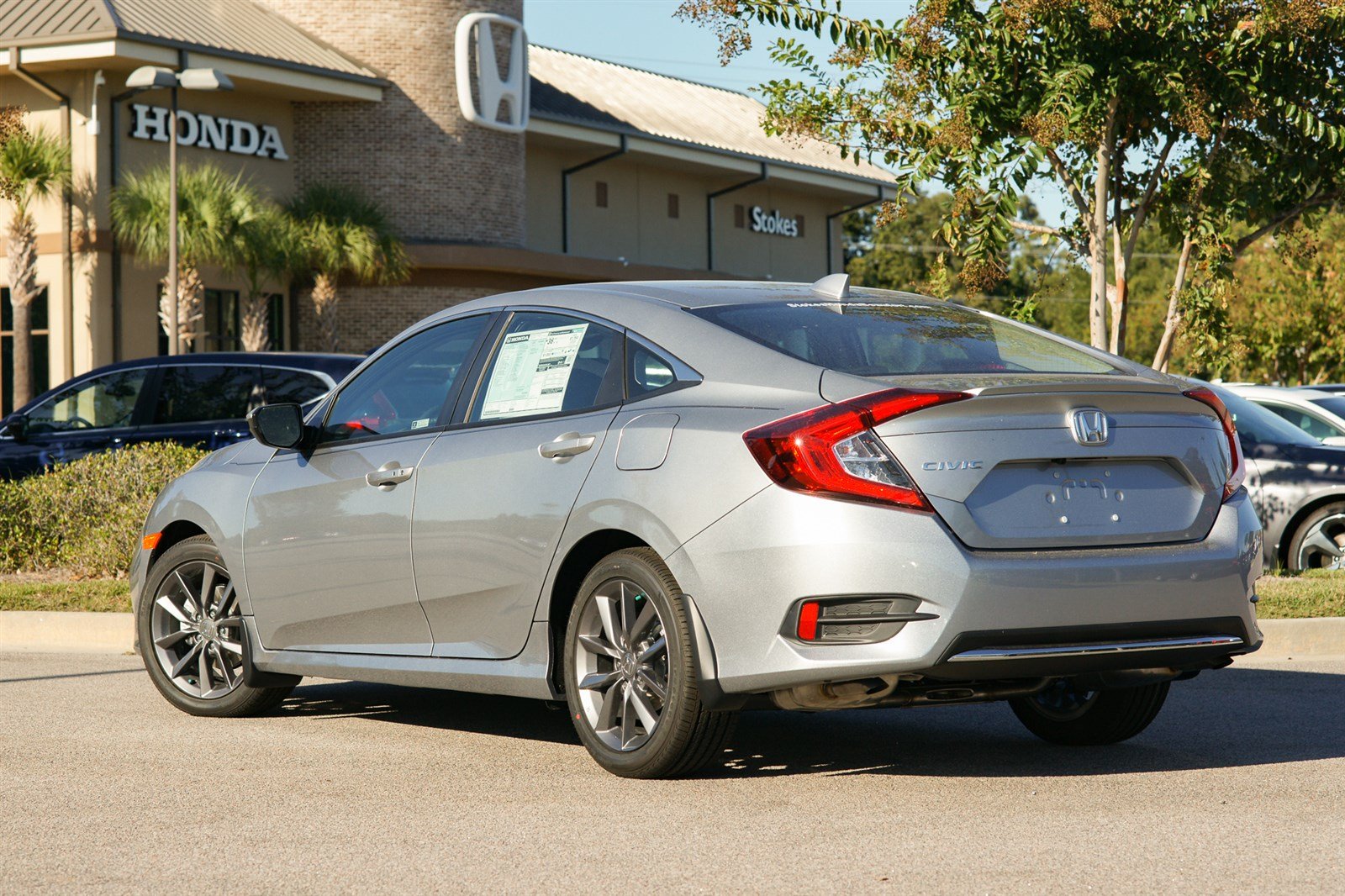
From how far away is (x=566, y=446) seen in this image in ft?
20.0

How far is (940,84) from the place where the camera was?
13.8 m

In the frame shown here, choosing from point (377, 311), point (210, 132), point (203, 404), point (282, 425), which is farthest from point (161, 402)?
point (377, 311)

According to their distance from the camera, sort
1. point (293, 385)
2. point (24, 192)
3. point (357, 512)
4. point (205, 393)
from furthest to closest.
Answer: point (24, 192), point (205, 393), point (293, 385), point (357, 512)

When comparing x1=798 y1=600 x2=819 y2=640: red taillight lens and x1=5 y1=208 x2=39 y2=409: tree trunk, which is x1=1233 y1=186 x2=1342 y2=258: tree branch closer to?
x1=798 y1=600 x2=819 y2=640: red taillight lens

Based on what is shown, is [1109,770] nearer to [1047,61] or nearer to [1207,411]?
[1207,411]

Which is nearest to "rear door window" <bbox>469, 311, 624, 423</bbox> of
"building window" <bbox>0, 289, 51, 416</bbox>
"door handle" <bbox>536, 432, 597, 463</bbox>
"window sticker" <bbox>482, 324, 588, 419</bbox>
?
"window sticker" <bbox>482, 324, 588, 419</bbox>

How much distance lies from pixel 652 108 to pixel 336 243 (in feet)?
50.2

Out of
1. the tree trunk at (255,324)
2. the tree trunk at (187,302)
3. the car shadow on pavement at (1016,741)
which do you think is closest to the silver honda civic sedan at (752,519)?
the car shadow on pavement at (1016,741)

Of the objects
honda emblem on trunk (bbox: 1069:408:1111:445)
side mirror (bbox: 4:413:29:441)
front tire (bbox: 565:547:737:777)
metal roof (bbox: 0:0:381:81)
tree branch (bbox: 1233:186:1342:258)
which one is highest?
metal roof (bbox: 0:0:381:81)

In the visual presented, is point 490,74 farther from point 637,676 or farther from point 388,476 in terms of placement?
point 637,676

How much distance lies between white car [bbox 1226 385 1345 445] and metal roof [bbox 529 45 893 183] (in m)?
24.8

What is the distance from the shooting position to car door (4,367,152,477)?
14.3 m

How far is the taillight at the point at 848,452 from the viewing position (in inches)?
212

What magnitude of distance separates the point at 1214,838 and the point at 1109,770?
1133 mm
